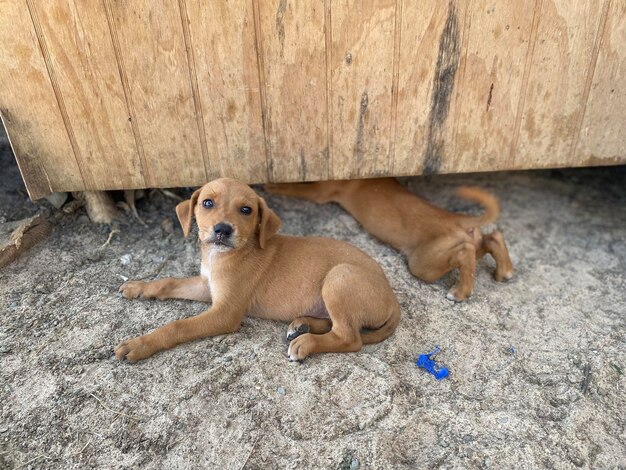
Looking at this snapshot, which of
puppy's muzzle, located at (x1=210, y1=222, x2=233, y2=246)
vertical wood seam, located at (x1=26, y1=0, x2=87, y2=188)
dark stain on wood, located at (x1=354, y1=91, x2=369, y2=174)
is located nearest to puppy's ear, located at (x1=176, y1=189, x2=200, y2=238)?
puppy's muzzle, located at (x1=210, y1=222, x2=233, y2=246)

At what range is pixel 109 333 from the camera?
2.96 m

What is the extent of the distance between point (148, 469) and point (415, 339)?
1.70 metres

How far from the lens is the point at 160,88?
3.26 metres

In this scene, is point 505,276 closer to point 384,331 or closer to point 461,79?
point 384,331

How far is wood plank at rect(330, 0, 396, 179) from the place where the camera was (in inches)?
125

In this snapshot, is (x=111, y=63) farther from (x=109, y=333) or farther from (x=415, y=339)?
(x=415, y=339)

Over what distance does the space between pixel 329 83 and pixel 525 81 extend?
4.43ft

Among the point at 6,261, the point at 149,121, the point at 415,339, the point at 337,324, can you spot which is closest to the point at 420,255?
the point at 415,339

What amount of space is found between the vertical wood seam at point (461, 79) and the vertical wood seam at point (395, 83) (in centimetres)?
42

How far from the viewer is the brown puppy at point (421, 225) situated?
3.70 meters

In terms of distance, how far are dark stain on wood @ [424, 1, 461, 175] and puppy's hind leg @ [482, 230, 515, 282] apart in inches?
27.4

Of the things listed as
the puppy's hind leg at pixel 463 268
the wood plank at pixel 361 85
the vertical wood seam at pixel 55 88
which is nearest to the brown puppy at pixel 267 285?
the puppy's hind leg at pixel 463 268

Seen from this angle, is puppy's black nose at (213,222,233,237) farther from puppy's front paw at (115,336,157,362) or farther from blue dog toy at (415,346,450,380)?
blue dog toy at (415,346,450,380)

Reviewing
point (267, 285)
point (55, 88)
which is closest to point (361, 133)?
point (267, 285)
